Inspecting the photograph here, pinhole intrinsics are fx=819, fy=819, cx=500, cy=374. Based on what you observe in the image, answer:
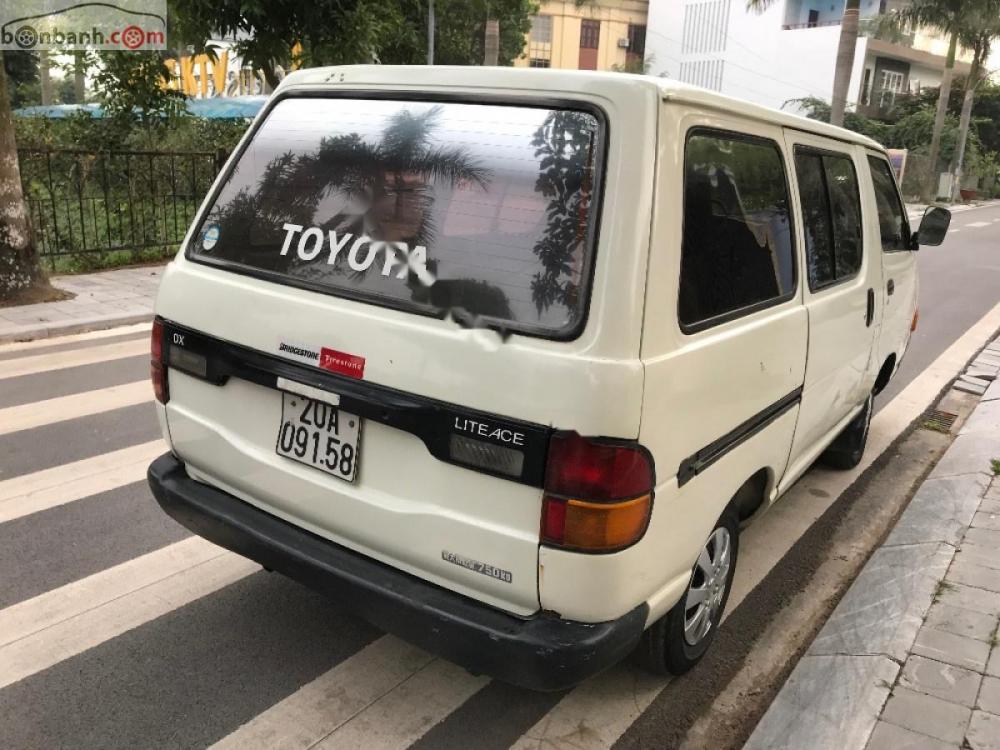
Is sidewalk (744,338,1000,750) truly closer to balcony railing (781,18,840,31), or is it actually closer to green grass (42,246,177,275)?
green grass (42,246,177,275)

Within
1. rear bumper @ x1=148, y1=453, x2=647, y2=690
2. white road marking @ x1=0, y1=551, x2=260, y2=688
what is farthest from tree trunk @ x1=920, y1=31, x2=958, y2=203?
rear bumper @ x1=148, y1=453, x2=647, y2=690

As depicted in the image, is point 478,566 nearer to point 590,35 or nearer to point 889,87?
point 889,87

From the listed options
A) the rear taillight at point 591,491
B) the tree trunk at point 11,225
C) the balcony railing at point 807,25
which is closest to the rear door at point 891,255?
the rear taillight at point 591,491

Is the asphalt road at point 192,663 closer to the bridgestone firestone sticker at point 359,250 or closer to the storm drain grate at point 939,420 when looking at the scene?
the bridgestone firestone sticker at point 359,250

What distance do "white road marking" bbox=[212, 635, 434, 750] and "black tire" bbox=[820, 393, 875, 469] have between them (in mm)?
3073

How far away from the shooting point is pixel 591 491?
2055 mm

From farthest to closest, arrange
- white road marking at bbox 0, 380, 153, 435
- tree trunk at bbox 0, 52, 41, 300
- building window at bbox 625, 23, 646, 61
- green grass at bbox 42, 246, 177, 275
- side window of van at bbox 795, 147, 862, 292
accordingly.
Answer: building window at bbox 625, 23, 646, 61
green grass at bbox 42, 246, 177, 275
tree trunk at bbox 0, 52, 41, 300
white road marking at bbox 0, 380, 153, 435
side window of van at bbox 795, 147, 862, 292

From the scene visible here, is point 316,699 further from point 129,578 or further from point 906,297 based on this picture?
point 906,297

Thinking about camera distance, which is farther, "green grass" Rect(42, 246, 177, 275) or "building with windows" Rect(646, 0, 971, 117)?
"building with windows" Rect(646, 0, 971, 117)

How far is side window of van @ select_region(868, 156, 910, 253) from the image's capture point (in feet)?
14.1

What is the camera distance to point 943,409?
6.60 m

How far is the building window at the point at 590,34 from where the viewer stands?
58.6 metres

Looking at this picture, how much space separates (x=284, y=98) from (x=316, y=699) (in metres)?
2.05

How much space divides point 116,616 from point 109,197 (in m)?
8.55
